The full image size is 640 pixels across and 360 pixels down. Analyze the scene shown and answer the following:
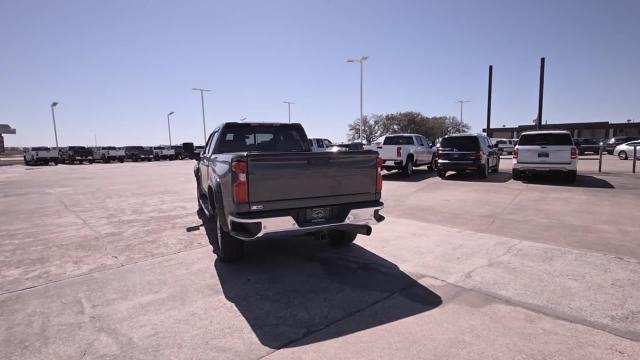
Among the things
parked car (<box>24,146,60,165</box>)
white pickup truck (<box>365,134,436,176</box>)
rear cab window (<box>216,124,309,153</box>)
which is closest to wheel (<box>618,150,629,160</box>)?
white pickup truck (<box>365,134,436,176</box>)

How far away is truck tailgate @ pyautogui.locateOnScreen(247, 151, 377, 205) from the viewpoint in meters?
3.91

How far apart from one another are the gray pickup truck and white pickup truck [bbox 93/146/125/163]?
4048 centimetres

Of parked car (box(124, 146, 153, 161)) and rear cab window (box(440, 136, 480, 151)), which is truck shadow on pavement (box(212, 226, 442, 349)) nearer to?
rear cab window (box(440, 136, 480, 151))

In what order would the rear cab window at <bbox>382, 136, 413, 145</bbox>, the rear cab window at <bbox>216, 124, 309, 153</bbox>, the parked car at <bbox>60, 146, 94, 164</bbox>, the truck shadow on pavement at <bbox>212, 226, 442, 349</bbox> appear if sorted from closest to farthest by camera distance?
1. the truck shadow on pavement at <bbox>212, 226, 442, 349</bbox>
2. the rear cab window at <bbox>216, 124, 309, 153</bbox>
3. the rear cab window at <bbox>382, 136, 413, 145</bbox>
4. the parked car at <bbox>60, 146, 94, 164</bbox>

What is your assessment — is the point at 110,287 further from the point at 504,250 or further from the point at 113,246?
the point at 504,250

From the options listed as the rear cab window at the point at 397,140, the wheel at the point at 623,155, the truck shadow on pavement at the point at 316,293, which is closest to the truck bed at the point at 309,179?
the truck shadow on pavement at the point at 316,293


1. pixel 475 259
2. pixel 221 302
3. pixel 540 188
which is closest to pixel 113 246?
pixel 221 302

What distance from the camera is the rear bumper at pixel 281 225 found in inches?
151

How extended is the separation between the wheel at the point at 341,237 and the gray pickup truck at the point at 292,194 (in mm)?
689

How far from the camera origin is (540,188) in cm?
1145

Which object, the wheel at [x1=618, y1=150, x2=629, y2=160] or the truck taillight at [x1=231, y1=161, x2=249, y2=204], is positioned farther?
the wheel at [x1=618, y1=150, x2=629, y2=160]

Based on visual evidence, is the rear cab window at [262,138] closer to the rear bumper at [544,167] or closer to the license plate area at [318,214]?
the license plate area at [318,214]

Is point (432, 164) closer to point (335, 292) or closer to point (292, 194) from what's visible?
point (292, 194)

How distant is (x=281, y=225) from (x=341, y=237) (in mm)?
1855
